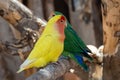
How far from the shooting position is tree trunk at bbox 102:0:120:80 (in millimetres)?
835

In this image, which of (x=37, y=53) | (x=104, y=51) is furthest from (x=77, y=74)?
(x=37, y=53)

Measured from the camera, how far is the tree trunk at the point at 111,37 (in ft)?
2.74

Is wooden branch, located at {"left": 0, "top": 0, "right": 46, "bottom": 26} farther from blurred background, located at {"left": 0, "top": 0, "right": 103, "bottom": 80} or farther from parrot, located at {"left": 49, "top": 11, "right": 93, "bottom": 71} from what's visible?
parrot, located at {"left": 49, "top": 11, "right": 93, "bottom": 71}

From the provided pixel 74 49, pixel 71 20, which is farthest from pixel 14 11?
pixel 71 20

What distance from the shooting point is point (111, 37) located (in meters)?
0.86

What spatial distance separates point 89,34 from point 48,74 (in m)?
1.32

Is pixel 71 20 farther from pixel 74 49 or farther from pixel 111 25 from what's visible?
pixel 74 49

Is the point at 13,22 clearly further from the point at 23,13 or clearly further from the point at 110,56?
the point at 110,56

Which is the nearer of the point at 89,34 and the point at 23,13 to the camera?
the point at 23,13

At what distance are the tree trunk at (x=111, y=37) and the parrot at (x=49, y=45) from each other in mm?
232

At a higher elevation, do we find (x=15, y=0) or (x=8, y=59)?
(x=15, y=0)

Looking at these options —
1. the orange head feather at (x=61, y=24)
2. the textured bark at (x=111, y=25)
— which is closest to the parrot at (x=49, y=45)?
the orange head feather at (x=61, y=24)

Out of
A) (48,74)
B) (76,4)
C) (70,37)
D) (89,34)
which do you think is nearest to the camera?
(48,74)

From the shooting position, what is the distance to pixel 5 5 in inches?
36.9
